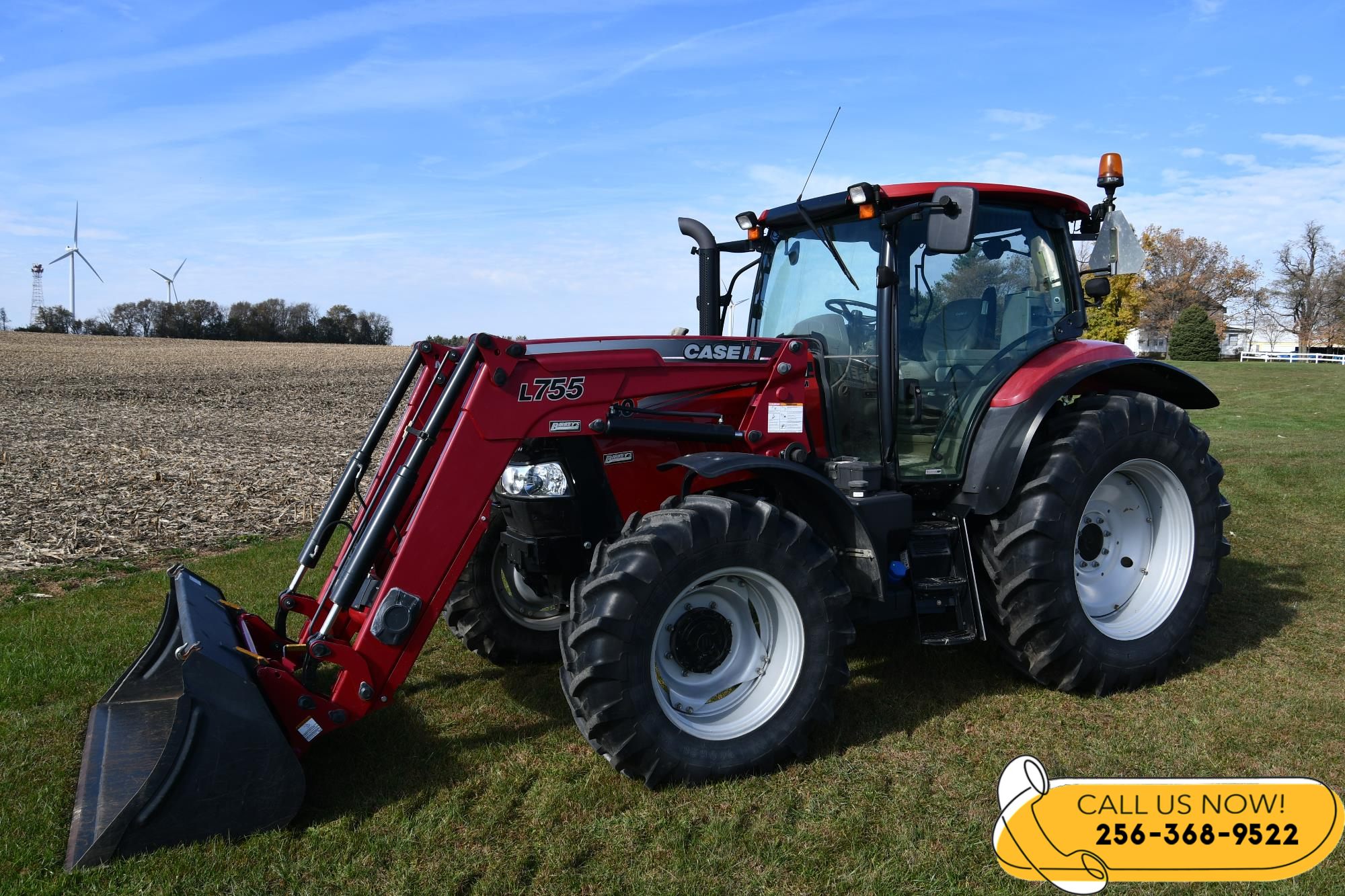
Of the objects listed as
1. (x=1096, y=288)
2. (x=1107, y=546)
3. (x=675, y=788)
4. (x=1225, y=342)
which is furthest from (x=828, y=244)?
(x=1225, y=342)

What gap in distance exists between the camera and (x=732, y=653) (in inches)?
162

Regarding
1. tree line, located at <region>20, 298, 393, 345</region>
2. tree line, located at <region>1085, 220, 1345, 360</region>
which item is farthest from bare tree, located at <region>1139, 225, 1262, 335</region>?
tree line, located at <region>20, 298, 393, 345</region>

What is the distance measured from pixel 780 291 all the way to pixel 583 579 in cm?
227

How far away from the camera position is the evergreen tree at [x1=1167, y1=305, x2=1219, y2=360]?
4384cm

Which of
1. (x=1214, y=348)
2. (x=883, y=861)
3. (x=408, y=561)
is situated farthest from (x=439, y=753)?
(x=1214, y=348)

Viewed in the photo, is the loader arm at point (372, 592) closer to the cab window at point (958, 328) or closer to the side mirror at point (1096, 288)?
the cab window at point (958, 328)

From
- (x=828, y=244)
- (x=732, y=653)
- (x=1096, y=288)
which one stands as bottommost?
(x=732, y=653)

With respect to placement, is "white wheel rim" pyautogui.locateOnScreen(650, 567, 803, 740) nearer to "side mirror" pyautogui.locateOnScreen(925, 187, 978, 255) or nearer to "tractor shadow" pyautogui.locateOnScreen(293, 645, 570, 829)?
"tractor shadow" pyautogui.locateOnScreen(293, 645, 570, 829)

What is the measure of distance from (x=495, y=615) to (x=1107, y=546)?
3421mm

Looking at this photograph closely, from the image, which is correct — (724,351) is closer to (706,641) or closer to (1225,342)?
(706,641)

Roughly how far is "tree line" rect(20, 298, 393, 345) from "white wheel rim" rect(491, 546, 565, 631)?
43.8 m

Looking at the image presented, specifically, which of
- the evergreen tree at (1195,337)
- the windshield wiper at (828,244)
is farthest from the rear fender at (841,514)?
the evergreen tree at (1195,337)

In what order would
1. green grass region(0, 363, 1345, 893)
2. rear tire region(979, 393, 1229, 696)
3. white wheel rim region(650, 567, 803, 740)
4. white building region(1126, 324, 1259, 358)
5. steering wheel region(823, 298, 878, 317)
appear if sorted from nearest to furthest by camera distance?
green grass region(0, 363, 1345, 893) → white wheel rim region(650, 567, 803, 740) → rear tire region(979, 393, 1229, 696) → steering wheel region(823, 298, 878, 317) → white building region(1126, 324, 1259, 358)

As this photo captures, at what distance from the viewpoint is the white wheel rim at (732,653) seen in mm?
3943
